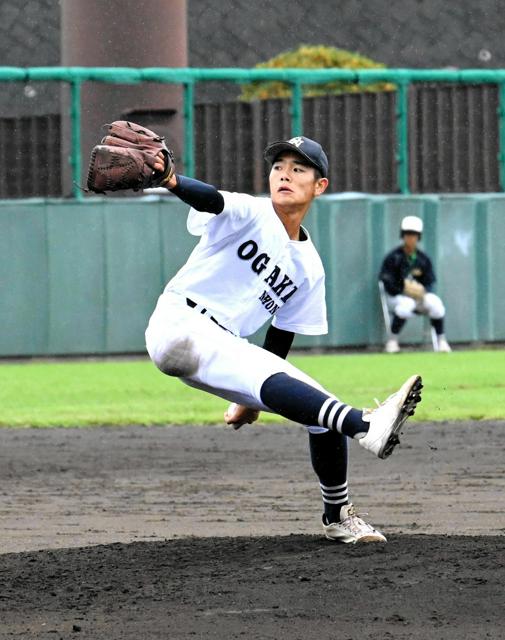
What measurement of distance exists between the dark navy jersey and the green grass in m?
0.75

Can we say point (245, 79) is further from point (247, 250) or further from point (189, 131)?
point (247, 250)

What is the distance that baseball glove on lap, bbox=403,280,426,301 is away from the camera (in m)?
15.9

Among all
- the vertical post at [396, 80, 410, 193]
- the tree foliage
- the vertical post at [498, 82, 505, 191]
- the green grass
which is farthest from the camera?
the tree foliage

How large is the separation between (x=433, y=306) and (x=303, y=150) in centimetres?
1033

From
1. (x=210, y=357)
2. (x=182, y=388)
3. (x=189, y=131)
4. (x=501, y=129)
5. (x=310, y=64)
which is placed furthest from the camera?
(x=310, y=64)

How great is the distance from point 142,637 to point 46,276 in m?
11.1

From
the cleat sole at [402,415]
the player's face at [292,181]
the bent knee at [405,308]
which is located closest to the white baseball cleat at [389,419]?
the cleat sole at [402,415]

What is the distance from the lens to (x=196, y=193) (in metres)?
5.29

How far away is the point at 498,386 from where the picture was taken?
41.4 ft

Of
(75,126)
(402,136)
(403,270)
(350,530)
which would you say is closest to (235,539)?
(350,530)

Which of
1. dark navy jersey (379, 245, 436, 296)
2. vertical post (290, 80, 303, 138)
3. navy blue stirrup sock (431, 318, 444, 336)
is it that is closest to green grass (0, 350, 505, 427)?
navy blue stirrup sock (431, 318, 444, 336)

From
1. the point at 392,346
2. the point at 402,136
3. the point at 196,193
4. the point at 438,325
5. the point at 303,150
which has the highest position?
the point at 402,136

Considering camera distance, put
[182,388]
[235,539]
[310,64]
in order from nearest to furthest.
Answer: [235,539], [182,388], [310,64]

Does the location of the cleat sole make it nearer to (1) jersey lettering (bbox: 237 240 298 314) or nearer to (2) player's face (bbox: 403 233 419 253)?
(1) jersey lettering (bbox: 237 240 298 314)
